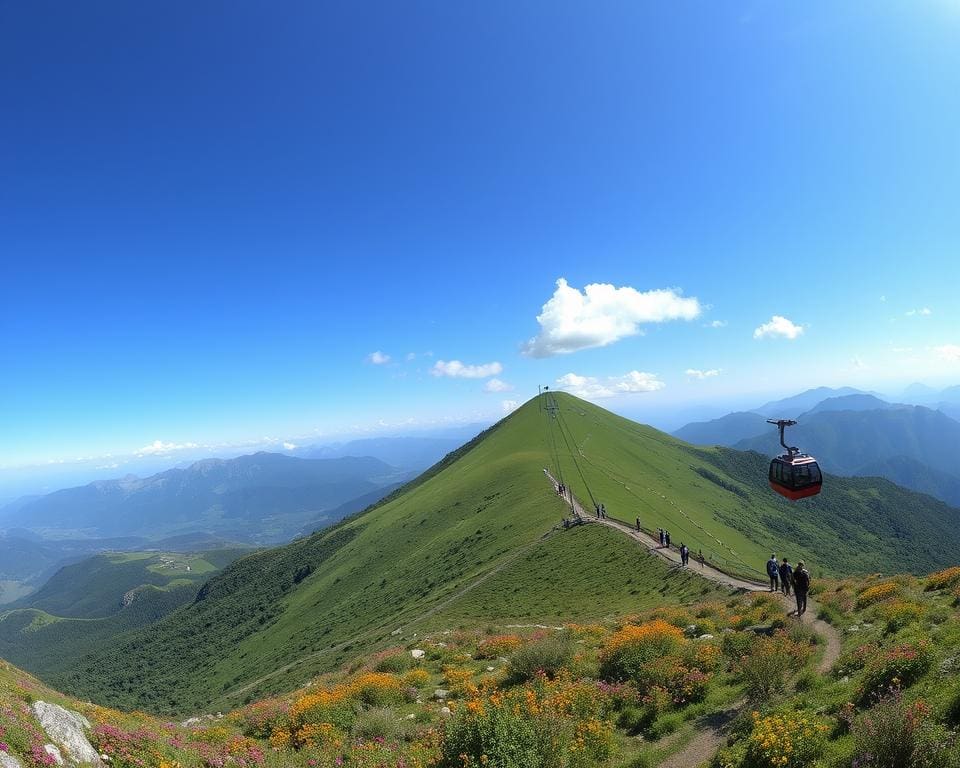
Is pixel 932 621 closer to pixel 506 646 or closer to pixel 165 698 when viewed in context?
pixel 506 646

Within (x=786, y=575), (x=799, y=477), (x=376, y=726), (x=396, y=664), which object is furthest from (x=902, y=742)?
(x=799, y=477)

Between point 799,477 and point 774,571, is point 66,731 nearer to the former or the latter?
point 774,571

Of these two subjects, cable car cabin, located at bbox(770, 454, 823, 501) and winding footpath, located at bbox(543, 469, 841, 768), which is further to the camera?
cable car cabin, located at bbox(770, 454, 823, 501)

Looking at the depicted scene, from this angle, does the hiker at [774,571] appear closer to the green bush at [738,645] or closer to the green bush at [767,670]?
the green bush at [738,645]

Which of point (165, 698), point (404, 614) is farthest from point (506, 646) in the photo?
point (165, 698)

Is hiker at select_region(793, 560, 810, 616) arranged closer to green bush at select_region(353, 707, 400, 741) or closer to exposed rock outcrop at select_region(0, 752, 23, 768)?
green bush at select_region(353, 707, 400, 741)

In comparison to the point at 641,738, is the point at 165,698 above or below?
below

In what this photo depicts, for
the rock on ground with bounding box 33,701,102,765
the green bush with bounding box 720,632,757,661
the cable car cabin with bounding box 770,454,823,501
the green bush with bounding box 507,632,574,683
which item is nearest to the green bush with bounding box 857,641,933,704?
the green bush with bounding box 720,632,757,661
